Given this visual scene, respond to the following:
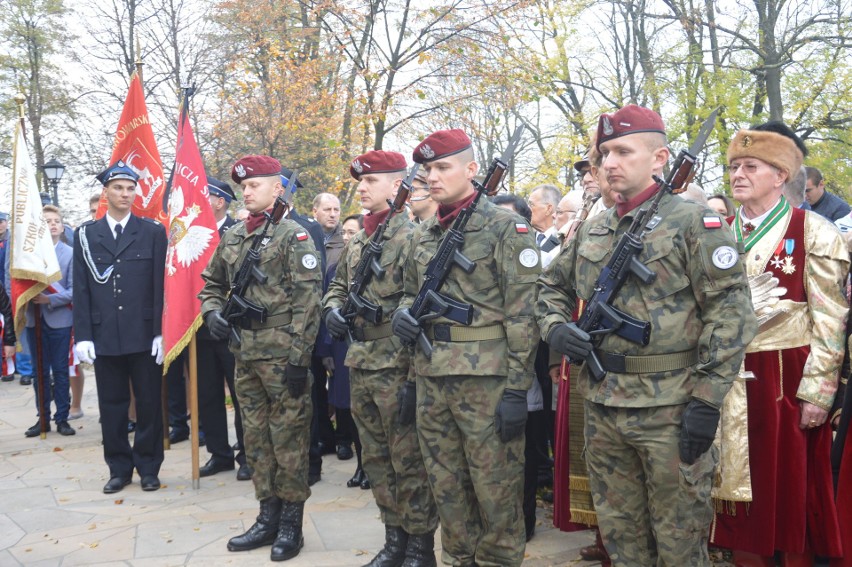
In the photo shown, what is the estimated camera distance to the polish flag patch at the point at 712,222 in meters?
2.92

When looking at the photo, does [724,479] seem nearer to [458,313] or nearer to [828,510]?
[828,510]

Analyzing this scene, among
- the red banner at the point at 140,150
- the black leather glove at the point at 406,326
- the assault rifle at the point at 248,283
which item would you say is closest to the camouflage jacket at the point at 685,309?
the black leather glove at the point at 406,326

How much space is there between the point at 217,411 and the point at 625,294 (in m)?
4.50

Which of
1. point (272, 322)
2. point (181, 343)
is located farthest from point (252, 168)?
point (181, 343)

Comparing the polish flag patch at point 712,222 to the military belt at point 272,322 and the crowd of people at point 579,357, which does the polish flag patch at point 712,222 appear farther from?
the military belt at point 272,322

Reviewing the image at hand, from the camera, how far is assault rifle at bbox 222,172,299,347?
190 inches

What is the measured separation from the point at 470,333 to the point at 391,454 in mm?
986

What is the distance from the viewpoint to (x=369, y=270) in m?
4.47

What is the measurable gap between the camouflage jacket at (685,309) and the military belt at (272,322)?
7.39ft

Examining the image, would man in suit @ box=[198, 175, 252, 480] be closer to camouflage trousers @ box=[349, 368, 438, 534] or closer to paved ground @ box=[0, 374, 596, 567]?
paved ground @ box=[0, 374, 596, 567]

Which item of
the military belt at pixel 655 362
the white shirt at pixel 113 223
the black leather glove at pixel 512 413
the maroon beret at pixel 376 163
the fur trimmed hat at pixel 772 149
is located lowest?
the black leather glove at pixel 512 413

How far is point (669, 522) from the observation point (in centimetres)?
294

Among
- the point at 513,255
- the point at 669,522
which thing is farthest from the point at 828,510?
the point at 513,255

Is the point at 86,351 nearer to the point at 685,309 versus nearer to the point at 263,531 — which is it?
the point at 263,531
